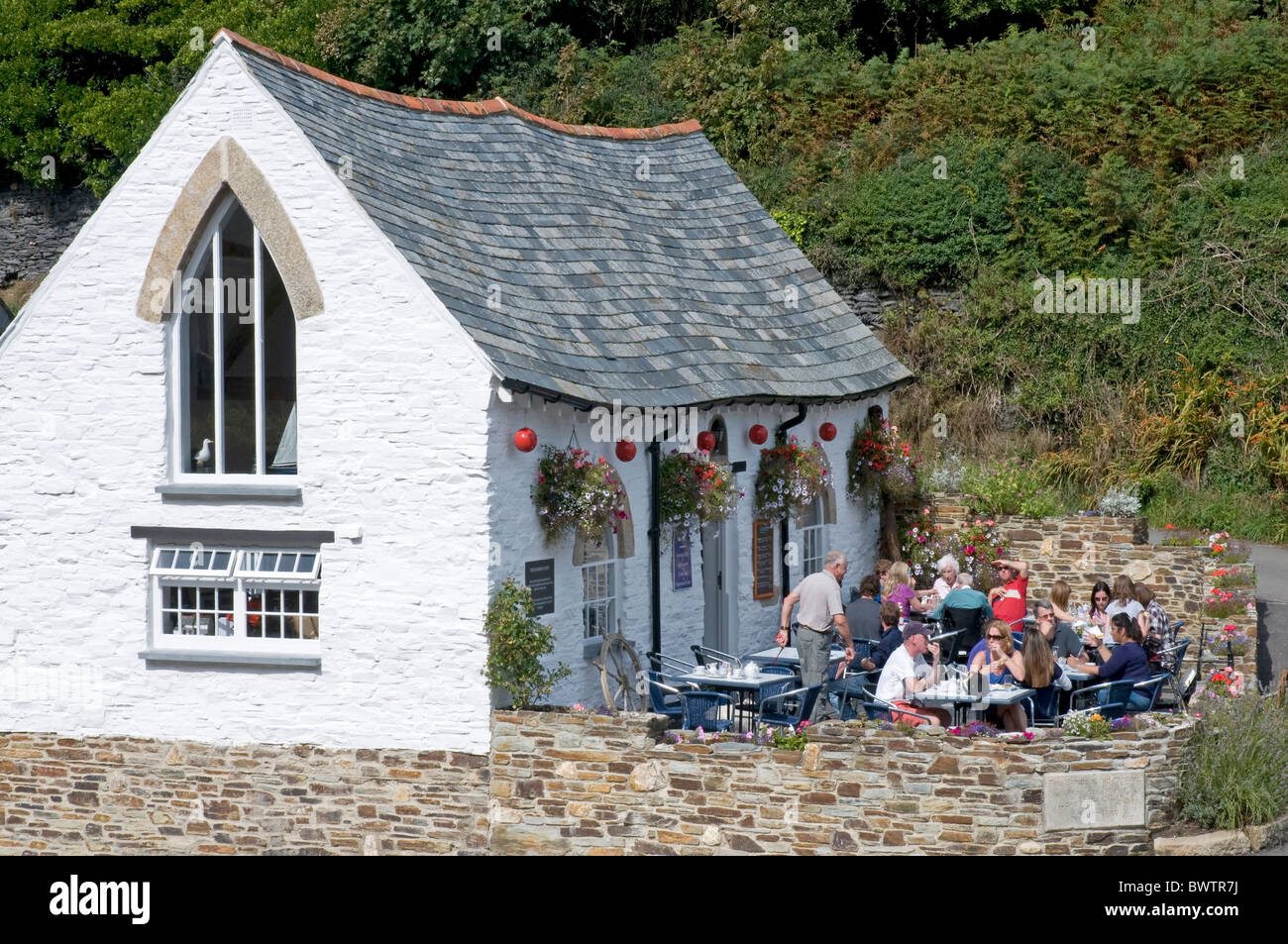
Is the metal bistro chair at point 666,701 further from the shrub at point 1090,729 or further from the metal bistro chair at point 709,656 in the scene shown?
the shrub at point 1090,729

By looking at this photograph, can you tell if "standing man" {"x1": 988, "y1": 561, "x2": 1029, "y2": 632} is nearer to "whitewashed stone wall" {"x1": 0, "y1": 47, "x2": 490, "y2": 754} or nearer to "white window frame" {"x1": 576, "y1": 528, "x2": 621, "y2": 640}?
"white window frame" {"x1": 576, "y1": 528, "x2": 621, "y2": 640}

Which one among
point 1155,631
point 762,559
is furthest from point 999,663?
point 762,559

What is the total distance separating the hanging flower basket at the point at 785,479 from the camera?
57.6ft

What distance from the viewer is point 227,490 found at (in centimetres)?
1360

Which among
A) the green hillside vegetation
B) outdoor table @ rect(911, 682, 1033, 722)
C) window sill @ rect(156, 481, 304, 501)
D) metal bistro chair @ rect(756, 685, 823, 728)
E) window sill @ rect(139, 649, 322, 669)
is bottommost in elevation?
metal bistro chair @ rect(756, 685, 823, 728)

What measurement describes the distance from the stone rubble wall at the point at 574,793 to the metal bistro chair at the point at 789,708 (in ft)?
4.69

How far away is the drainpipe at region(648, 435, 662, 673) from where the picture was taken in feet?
50.7

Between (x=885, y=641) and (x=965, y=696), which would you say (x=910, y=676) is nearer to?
(x=965, y=696)

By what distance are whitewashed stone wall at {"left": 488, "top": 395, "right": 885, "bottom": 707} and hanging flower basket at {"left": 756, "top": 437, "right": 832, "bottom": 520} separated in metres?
0.13

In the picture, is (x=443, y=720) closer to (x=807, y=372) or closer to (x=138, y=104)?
(x=807, y=372)

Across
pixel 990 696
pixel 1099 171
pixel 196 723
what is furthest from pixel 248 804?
pixel 1099 171

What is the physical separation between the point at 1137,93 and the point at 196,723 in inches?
750

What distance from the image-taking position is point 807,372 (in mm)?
18453

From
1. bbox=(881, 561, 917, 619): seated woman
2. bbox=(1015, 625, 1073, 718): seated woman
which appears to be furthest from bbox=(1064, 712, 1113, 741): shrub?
A: bbox=(881, 561, 917, 619): seated woman
